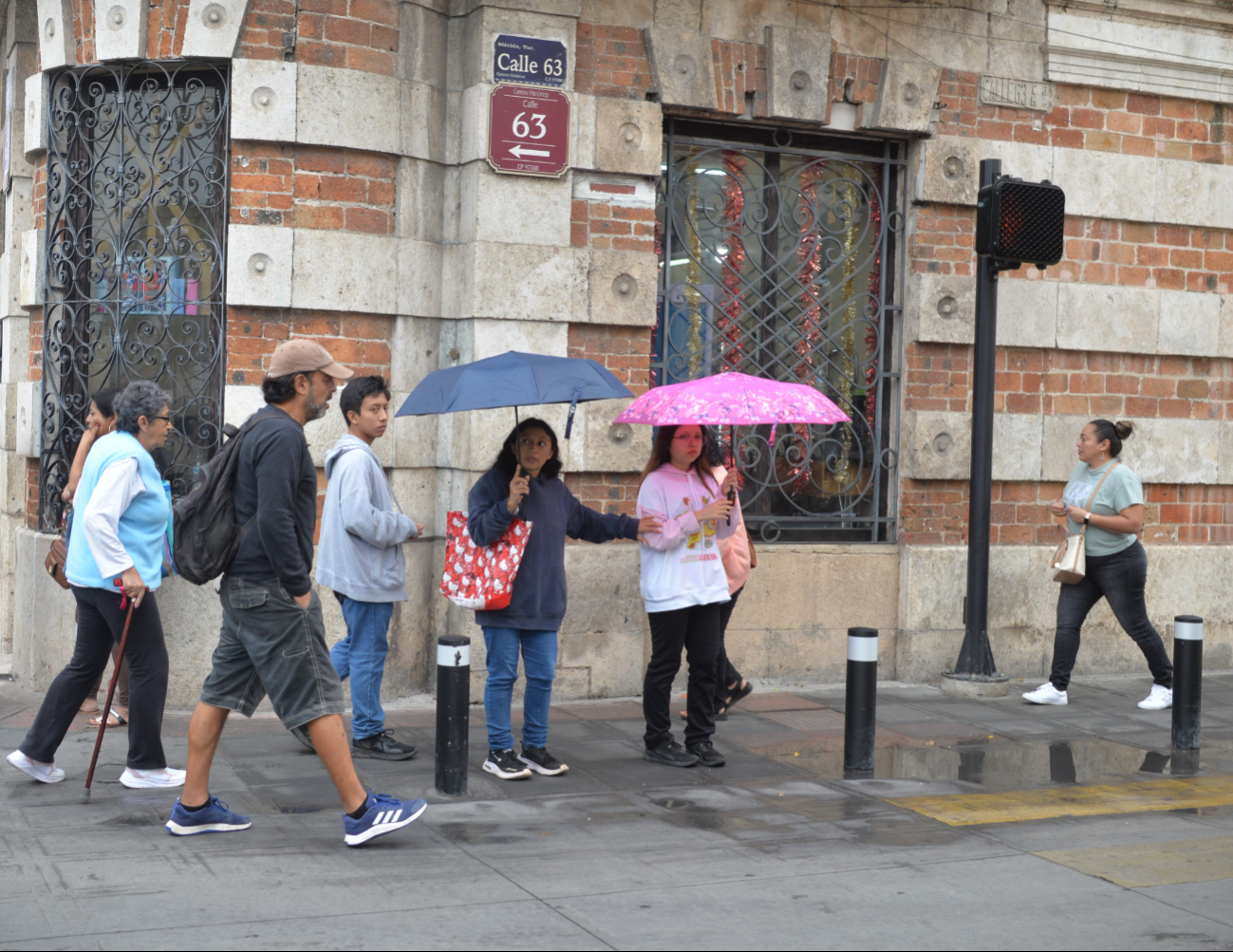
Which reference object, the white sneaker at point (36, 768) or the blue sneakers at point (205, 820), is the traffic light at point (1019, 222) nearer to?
the blue sneakers at point (205, 820)

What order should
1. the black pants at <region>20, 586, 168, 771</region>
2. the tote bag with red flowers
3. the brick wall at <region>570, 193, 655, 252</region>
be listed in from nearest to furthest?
the black pants at <region>20, 586, 168, 771</region>, the tote bag with red flowers, the brick wall at <region>570, 193, 655, 252</region>

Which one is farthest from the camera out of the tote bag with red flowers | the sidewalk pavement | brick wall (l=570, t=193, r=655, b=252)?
brick wall (l=570, t=193, r=655, b=252)

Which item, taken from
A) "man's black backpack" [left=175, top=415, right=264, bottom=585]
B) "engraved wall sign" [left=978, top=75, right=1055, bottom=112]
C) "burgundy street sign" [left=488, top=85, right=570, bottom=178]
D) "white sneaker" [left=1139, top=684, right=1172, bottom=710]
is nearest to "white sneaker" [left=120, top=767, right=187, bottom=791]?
"man's black backpack" [left=175, top=415, right=264, bottom=585]

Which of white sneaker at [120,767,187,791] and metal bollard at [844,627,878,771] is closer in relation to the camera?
white sneaker at [120,767,187,791]

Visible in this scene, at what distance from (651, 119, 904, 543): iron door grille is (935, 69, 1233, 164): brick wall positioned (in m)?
0.58

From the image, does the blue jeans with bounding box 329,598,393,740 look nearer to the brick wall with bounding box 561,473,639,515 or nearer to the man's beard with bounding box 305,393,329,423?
the man's beard with bounding box 305,393,329,423

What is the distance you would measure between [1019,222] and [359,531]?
464cm

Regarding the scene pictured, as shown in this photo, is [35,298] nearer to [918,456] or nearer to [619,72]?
[619,72]

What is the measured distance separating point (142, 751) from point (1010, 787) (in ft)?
13.4

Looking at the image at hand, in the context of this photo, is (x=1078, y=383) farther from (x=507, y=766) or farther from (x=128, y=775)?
(x=128, y=775)

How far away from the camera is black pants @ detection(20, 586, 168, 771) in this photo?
6.27m

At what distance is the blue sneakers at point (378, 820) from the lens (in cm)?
535

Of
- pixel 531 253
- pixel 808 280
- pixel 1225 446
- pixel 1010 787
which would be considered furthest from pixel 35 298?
pixel 1225 446

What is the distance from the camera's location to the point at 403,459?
844 centimetres
